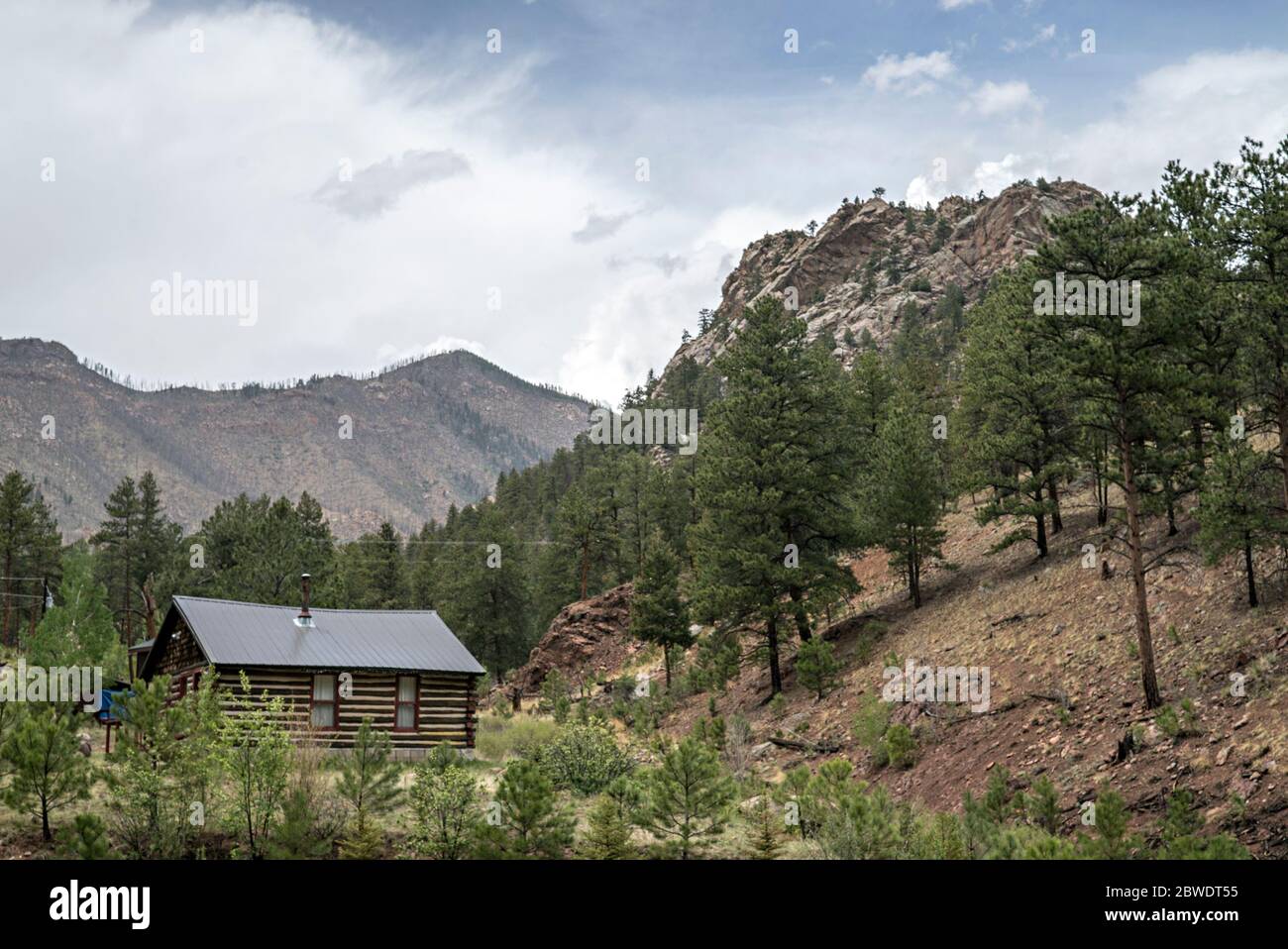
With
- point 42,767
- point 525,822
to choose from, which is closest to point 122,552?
point 42,767

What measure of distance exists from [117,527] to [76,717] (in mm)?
53202

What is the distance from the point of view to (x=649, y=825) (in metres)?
16.4

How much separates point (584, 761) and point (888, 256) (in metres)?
145

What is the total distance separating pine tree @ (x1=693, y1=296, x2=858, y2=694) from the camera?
3731 cm

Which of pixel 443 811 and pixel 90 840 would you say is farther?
pixel 443 811

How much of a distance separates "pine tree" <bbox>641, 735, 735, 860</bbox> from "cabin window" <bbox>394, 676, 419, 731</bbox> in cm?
1559

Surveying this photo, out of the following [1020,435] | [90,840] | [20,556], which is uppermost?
[1020,435]

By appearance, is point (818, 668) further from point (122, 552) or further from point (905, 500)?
point (122, 552)

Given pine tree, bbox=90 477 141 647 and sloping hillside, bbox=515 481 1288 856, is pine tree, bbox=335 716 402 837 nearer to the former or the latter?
sloping hillside, bbox=515 481 1288 856

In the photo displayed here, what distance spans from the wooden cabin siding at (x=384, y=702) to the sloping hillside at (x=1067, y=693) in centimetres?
848

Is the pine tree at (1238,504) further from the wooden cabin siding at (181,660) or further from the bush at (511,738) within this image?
the wooden cabin siding at (181,660)

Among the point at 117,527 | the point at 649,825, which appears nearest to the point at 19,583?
the point at 117,527

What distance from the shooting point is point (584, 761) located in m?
22.5
